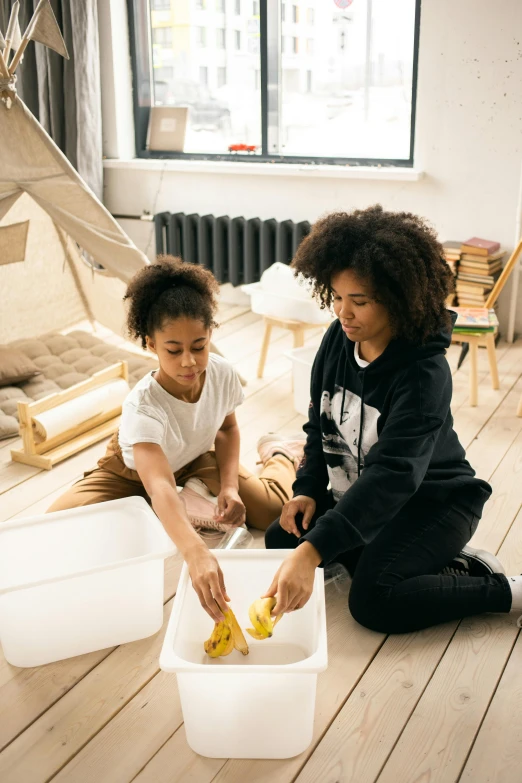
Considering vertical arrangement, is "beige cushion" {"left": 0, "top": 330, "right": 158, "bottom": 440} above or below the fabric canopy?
below

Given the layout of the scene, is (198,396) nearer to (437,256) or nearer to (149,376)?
(149,376)

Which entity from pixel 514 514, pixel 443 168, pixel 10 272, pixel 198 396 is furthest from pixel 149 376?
pixel 443 168

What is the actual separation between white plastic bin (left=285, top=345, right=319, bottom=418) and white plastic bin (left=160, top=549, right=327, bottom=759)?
3.78ft

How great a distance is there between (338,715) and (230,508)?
1.80 ft

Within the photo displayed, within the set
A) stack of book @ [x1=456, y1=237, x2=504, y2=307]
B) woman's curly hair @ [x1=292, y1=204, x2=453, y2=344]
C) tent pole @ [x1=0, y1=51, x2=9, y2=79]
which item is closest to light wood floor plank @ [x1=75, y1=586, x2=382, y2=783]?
woman's curly hair @ [x1=292, y1=204, x2=453, y2=344]

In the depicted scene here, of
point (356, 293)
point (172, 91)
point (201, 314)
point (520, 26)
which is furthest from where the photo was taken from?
point (172, 91)

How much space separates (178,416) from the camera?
1.80 m

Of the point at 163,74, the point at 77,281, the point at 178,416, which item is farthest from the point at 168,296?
the point at 163,74

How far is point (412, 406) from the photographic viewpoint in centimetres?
142

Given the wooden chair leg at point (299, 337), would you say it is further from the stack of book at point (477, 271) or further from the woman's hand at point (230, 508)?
→ the woman's hand at point (230, 508)

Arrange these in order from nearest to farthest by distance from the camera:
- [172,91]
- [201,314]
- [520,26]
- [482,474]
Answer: [201,314], [482,474], [520,26], [172,91]

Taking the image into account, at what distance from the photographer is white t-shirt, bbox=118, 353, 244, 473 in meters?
1.68

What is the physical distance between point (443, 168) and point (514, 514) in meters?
1.91

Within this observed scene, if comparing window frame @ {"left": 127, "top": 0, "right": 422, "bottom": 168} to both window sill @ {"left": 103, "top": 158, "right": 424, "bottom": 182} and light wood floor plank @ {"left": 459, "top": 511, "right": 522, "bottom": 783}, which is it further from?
light wood floor plank @ {"left": 459, "top": 511, "right": 522, "bottom": 783}
